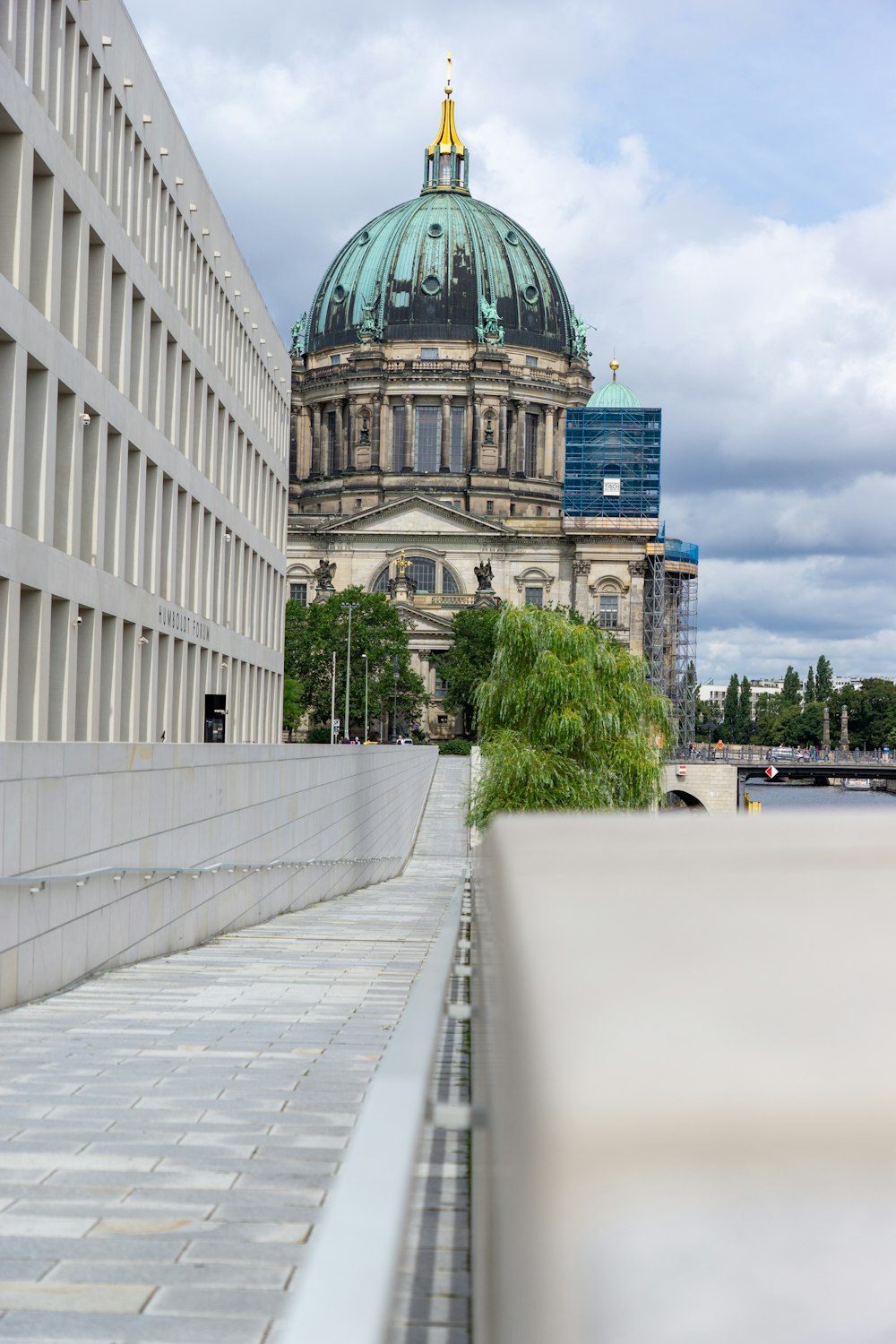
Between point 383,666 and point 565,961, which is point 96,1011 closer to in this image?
point 565,961

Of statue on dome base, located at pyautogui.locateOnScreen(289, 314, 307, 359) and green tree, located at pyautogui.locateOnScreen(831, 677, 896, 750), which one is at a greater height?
statue on dome base, located at pyautogui.locateOnScreen(289, 314, 307, 359)

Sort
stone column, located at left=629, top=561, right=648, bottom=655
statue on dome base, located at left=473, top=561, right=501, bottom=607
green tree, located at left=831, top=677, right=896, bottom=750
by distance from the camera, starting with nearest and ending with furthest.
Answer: statue on dome base, located at left=473, top=561, right=501, bottom=607
stone column, located at left=629, top=561, right=648, bottom=655
green tree, located at left=831, top=677, right=896, bottom=750

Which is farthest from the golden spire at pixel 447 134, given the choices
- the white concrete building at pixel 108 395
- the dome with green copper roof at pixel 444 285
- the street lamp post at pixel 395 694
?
the white concrete building at pixel 108 395

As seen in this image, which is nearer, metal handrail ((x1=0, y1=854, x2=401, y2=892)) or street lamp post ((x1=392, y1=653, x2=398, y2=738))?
metal handrail ((x1=0, y1=854, x2=401, y2=892))

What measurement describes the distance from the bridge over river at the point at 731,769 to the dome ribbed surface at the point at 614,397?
2844 cm

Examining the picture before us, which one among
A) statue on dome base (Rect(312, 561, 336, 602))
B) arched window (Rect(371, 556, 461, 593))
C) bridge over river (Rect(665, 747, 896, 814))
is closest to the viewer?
bridge over river (Rect(665, 747, 896, 814))

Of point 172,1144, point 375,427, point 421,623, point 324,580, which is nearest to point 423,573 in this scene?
point 421,623

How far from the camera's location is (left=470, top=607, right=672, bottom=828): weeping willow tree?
3912cm

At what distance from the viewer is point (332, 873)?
93.8 ft

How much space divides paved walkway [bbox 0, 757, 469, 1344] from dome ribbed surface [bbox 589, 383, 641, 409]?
374 feet

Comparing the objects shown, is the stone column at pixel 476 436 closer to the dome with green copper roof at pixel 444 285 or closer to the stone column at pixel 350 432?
the dome with green copper roof at pixel 444 285

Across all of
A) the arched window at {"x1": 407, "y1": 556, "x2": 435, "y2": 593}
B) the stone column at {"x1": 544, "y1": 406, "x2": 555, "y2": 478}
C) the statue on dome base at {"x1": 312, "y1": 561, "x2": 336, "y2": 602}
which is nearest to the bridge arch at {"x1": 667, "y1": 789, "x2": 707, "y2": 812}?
the arched window at {"x1": 407, "y1": 556, "x2": 435, "y2": 593}

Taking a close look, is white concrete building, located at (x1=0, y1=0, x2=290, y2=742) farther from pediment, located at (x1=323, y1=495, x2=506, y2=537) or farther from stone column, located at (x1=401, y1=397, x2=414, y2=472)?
stone column, located at (x1=401, y1=397, x2=414, y2=472)

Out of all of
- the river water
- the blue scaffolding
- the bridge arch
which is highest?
the blue scaffolding
